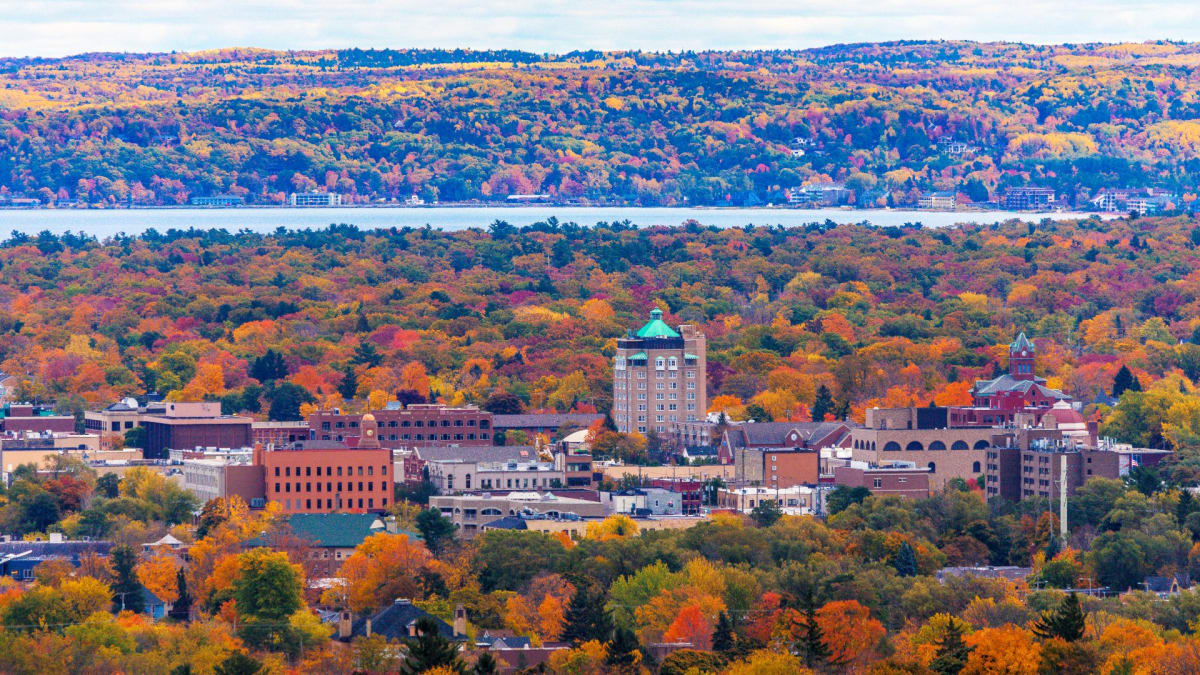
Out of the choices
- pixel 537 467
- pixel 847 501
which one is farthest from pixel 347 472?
pixel 847 501

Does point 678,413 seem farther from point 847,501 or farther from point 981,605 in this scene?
point 981,605

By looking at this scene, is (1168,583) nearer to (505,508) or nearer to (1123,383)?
(505,508)

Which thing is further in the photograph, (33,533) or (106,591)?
(33,533)

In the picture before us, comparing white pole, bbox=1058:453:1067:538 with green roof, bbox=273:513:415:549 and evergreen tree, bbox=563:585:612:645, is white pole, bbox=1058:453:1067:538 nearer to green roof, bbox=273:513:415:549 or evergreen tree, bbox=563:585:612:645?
green roof, bbox=273:513:415:549

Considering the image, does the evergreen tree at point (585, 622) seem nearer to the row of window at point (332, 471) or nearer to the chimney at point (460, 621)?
the chimney at point (460, 621)

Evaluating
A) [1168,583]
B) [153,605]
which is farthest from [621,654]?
[1168,583]

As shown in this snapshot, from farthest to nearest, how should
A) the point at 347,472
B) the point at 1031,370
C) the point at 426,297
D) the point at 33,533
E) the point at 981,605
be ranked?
the point at 426,297 < the point at 1031,370 < the point at 347,472 < the point at 33,533 < the point at 981,605

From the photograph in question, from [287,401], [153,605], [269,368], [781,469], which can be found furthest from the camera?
[269,368]
